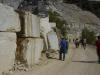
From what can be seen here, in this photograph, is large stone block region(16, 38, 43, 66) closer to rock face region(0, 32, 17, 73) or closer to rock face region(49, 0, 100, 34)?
rock face region(0, 32, 17, 73)

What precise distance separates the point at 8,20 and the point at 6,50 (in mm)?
1151

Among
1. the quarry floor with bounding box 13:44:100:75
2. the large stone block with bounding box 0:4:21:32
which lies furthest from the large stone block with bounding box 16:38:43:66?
the large stone block with bounding box 0:4:21:32

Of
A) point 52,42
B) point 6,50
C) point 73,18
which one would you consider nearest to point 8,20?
point 6,50

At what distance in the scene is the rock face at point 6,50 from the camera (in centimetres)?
800

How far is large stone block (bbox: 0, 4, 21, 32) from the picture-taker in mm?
8406

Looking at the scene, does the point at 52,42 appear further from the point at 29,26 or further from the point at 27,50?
the point at 27,50

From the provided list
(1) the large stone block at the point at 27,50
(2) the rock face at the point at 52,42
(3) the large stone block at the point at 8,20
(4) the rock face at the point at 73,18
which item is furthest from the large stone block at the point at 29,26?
(4) the rock face at the point at 73,18

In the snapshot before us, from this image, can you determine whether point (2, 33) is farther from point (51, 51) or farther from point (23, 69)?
point (51, 51)

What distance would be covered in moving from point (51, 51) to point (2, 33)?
23.2 feet

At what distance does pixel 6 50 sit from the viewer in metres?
8.24

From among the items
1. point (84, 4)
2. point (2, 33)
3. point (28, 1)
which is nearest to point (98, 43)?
point (2, 33)

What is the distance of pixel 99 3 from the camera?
118688 mm

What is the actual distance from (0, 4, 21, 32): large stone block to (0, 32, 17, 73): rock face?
0.26 meters

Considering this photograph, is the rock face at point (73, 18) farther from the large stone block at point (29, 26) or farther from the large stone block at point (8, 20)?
the large stone block at point (8, 20)
